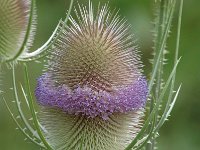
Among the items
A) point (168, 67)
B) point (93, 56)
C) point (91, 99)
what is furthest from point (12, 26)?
point (168, 67)

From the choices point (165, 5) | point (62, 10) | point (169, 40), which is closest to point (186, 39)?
point (169, 40)

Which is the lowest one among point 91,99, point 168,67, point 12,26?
point 91,99

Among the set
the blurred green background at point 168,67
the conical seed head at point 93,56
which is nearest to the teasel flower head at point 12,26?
the conical seed head at point 93,56

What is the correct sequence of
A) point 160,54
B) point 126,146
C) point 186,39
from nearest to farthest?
point 160,54 → point 126,146 → point 186,39

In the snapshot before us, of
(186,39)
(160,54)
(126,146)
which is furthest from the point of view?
(186,39)

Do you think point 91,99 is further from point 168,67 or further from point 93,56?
point 168,67

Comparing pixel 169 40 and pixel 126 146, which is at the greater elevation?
pixel 169 40

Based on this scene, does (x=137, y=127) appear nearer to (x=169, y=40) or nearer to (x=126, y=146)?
(x=126, y=146)
